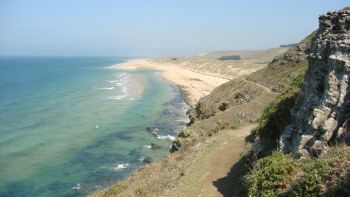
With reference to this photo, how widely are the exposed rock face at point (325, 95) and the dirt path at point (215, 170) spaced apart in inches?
168

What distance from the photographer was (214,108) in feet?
161

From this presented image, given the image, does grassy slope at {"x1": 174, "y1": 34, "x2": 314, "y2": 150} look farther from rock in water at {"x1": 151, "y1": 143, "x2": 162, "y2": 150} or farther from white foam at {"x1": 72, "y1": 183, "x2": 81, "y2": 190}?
white foam at {"x1": 72, "y1": 183, "x2": 81, "y2": 190}

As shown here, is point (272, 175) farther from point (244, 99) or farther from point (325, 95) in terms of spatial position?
point (244, 99)

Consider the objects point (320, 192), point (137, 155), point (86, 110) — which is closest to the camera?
point (320, 192)

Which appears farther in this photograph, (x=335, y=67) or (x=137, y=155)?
(x=137, y=155)

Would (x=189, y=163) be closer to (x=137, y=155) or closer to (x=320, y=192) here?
(x=320, y=192)

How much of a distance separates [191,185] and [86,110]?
201ft

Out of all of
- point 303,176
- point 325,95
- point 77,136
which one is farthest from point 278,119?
point 77,136

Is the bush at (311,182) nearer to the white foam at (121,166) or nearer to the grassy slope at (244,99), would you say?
the grassy slope at (244,99)

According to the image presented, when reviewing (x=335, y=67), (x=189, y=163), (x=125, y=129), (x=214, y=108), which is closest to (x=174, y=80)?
(x=125, y=129)

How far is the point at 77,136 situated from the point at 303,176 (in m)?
48.4

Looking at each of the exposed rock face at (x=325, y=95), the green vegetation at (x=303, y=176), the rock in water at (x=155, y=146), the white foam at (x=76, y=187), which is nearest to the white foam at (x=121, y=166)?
the white foam at (x=76, y=187)

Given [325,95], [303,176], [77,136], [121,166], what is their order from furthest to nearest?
1. [77,136]
2. [121,166]
3. [325,95]
4. [303,176]

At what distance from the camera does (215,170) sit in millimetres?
22281
